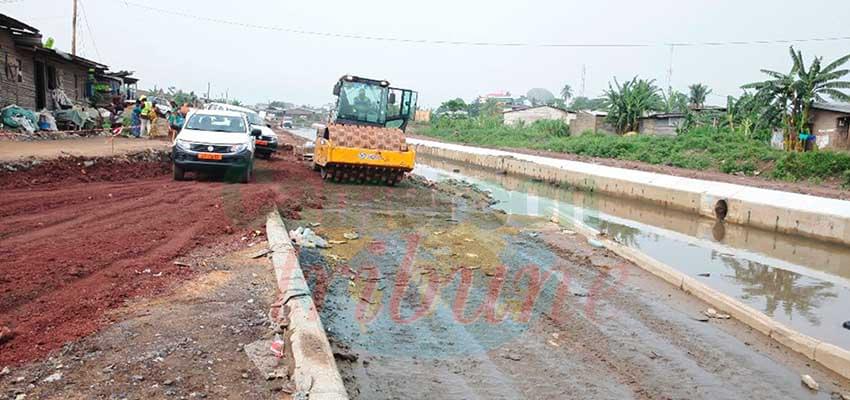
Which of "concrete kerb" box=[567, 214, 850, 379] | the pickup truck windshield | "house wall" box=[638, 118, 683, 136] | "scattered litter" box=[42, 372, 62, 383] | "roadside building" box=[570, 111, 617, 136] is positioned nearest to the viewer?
"scattered litter" box=[42, 372, 62, 383]

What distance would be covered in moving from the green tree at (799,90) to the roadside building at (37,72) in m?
29.3

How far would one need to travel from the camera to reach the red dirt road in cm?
500

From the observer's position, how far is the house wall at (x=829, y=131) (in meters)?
29.2

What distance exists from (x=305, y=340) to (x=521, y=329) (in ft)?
8.36

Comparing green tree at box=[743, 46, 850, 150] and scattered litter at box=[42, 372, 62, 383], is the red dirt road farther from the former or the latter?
green tree at box=[743, 46, 850, 150]

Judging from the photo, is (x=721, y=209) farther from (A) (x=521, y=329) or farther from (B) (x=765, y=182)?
(A) (x=521, y=329)

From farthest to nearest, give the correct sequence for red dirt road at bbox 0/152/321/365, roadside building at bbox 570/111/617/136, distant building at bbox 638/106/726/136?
roadside building at bbox 570/111/617/136, distant building at bbox 638/106/726/136, red dirt road at bbox 0/152/321/365

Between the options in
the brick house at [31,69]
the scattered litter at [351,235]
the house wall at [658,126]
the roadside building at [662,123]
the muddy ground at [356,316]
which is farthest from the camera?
the house wall at [658,126]

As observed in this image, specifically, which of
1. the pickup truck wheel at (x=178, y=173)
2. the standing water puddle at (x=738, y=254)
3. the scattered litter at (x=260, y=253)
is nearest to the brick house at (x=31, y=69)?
the pickup truck wheel at (x=178, y=173)

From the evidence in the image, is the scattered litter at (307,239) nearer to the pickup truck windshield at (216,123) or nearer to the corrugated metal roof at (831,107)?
the pickup truck windshield at (216,123)

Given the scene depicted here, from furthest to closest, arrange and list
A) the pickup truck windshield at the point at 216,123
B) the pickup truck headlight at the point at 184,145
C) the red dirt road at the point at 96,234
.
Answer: the pickup truck windshield at the point at 216,123, the pickup truck headlight at the point at 184,145, the red dirt road at the point at 96,234

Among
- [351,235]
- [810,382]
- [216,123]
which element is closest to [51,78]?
[216,123]

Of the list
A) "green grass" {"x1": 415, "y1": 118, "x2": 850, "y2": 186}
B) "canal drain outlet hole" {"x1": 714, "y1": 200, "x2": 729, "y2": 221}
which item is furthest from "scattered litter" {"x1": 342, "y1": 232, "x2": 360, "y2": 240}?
"green grass" {"x1": 415, "y1": 118, "x2": 850, "y2": 186}

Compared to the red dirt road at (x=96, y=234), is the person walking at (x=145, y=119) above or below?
above
